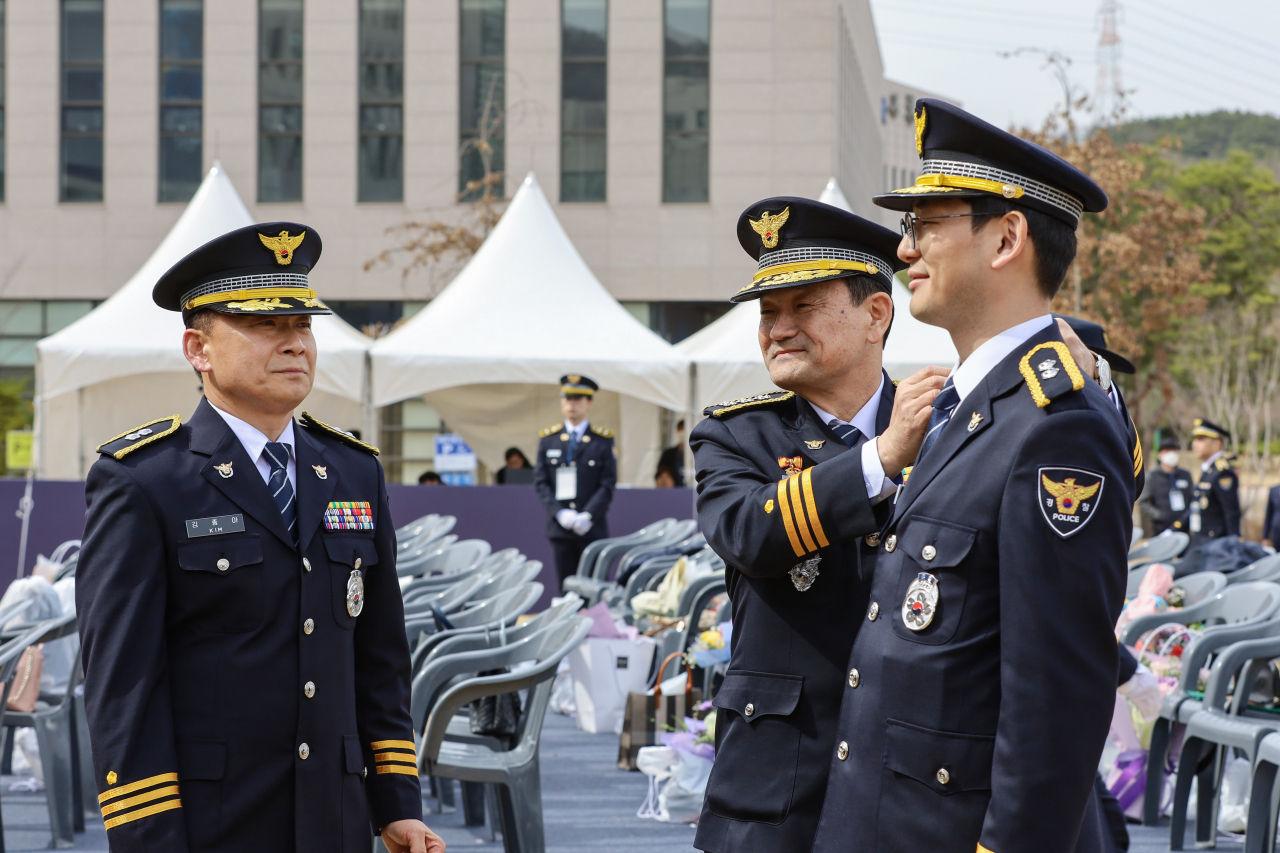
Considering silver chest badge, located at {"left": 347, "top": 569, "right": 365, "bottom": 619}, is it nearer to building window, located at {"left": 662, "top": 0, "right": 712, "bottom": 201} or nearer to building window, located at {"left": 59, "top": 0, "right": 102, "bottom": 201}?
building window, located at {"left": 662, "top": 0, "right": 712, "bottom": 201}

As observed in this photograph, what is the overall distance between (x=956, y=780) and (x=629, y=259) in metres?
22.3

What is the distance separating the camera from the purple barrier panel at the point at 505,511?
1211cm

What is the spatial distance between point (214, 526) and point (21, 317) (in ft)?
80.4

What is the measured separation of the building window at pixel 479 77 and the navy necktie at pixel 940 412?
22.4 meters

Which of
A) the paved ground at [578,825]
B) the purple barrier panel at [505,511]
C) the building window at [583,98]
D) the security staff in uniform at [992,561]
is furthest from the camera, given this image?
the building window at [583,98]

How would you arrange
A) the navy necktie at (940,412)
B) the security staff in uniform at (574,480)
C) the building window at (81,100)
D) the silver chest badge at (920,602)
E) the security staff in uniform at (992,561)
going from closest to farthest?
1. the security staff in uniform at (992,561)
2. the silver chest badge at (920,602)
3. the navy necktie at (940,412)
4. the security staff in uniform at (574,480)
5. the building window at (81,100)

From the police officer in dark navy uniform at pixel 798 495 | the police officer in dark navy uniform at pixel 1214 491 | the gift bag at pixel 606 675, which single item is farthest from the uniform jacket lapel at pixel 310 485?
the police officer in dark navy uniform at pixel 1214 491

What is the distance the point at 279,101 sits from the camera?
24.0 metres

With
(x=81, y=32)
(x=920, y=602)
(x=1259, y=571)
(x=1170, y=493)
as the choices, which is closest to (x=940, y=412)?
(x=920, y=602)

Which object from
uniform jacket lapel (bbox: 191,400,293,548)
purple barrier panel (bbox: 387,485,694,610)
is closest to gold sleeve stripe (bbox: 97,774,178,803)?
uniform jacket lapel (bbox: 191,400,293,548)

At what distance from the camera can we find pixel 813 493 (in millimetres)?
2111

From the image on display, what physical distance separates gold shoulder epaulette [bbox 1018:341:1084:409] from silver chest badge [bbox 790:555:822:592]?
57cm

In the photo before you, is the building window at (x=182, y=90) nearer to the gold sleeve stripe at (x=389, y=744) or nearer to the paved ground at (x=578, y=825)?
the paved ground at (x=578, y=825)

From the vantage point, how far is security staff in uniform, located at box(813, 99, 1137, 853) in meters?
1.65
